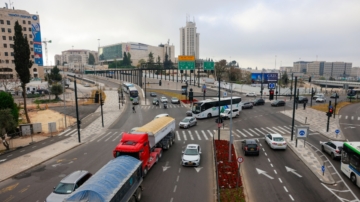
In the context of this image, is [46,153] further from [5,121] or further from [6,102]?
[6,102]

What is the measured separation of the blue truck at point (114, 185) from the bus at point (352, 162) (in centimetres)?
1533

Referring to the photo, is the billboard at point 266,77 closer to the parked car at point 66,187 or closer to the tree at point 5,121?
the tree at point 5,121

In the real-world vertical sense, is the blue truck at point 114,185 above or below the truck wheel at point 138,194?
above

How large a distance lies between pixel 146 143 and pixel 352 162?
15.5 meters

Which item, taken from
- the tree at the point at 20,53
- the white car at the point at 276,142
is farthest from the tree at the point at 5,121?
the white car at the point at 276,142

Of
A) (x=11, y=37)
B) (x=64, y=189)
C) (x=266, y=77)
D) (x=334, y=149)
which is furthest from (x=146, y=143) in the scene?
(x=11, y=37)

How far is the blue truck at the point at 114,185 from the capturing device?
1071cm

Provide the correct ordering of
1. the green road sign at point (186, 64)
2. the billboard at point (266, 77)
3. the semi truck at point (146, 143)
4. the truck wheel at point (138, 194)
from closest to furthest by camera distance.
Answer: the truck wheel at point (138, 194) → the semi truck at point (146, 143) → the green road sign at point (186, 64) → the billboard at point (266, 77)

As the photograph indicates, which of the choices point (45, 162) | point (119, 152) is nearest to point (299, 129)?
point (119, 152)

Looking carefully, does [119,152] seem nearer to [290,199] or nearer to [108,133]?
[290,199]

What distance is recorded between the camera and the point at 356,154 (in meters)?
17.2

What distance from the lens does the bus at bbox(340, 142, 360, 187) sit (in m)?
17.2

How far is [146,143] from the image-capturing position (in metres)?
18.9

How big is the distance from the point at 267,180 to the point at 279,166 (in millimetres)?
3576
